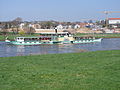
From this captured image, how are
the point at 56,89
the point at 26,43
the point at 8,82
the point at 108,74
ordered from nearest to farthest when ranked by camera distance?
the point at 56,89
the point at 8,82
the point at 108,74
the point at 26,43

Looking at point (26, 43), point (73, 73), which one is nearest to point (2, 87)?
point (73, 73)

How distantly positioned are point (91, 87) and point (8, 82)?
404 centimetres

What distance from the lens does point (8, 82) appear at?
1259 centimetres

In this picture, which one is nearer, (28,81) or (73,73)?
(28,81)

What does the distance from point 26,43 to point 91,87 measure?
200 feet

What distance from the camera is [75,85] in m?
11.6

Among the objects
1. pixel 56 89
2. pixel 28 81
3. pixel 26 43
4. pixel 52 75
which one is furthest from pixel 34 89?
pixel 26 43

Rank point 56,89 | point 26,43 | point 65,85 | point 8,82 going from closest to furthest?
point 56,89
point 65,85
point 8,82
point 26,43

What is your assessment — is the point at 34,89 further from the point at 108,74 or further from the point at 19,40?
the point at 19,40

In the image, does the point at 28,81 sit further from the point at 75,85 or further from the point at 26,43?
the point at 26,43

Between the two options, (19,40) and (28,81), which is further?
(19,40)

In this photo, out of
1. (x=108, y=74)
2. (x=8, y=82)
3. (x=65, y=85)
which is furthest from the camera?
(x=108, y=74)

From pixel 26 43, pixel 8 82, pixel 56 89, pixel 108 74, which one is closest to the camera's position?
pixel 56 89

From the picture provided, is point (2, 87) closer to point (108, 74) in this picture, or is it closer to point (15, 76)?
point (15, 76)
